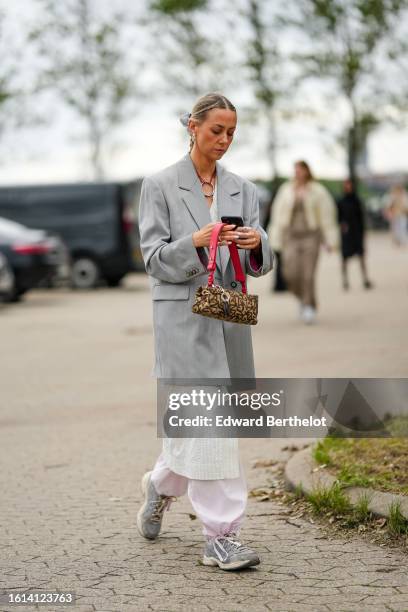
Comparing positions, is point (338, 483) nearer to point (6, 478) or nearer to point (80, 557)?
point (80, 557)

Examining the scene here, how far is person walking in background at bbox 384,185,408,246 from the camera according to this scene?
37.0 m

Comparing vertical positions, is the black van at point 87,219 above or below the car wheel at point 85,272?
above

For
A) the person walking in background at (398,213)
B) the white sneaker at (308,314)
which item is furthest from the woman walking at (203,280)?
the person walking in background at (398,213)

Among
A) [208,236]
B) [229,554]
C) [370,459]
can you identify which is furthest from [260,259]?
[370,459]

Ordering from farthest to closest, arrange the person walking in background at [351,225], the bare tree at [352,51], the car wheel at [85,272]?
1. the bare tree at [352,51]
2. the car wheel at [85,272]
3. the person walking in background at [351,225]

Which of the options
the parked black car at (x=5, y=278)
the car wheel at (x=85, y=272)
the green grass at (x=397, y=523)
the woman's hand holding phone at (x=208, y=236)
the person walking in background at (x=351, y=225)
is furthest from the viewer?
the car wheel at (x=85, y=272)

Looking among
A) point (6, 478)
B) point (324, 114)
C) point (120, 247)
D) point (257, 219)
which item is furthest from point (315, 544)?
point (324, 114)

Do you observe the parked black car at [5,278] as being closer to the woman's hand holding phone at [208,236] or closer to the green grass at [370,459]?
the green grass at [370,459]

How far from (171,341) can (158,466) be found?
0.60 meters

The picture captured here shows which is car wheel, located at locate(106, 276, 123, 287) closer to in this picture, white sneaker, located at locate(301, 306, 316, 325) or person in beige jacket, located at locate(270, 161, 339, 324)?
white sneaker, located at locate(301, 306, 316, 325)

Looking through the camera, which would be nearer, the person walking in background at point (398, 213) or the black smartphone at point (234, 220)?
the black smartphone at point (234, 220)

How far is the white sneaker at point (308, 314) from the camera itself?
15617mm

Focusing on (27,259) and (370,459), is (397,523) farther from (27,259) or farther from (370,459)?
(27,259)

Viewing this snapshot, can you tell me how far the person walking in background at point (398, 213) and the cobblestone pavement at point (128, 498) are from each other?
2155 cm
